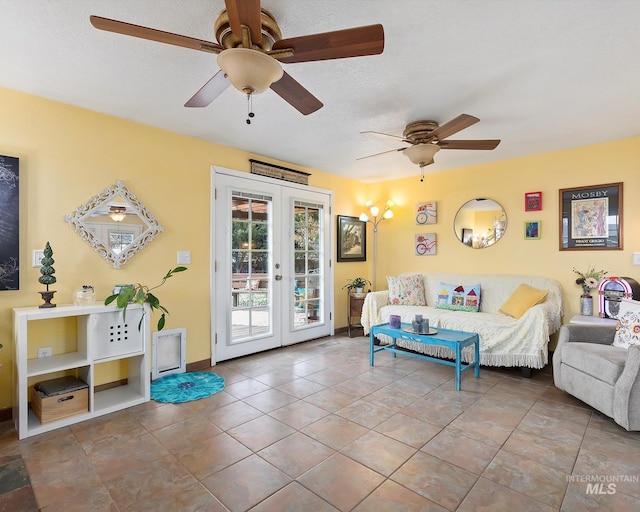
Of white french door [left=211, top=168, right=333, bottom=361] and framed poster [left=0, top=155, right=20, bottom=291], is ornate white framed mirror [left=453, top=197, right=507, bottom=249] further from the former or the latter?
framed poster [left=0, top=155, right=20, bottom=291]

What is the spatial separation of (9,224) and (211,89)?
1862 millimetres

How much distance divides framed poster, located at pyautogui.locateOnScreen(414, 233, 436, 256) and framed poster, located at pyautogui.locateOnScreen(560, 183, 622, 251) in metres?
1.54

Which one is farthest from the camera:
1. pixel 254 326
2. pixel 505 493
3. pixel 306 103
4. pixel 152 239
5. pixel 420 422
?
pixel 254 326

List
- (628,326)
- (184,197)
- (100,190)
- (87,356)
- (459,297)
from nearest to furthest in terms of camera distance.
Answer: (87,356)
(628,326)
(100,190)
(184,197)
(459,297)

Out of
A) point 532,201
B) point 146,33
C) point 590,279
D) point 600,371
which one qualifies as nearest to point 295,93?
point 146,33

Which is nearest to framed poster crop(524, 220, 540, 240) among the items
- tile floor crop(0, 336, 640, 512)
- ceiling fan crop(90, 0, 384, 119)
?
tile floor crop(0, 336, 640, 512)

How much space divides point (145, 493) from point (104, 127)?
2819 millimetres

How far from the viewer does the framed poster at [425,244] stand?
4930mm

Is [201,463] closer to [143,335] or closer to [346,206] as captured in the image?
[143,335]

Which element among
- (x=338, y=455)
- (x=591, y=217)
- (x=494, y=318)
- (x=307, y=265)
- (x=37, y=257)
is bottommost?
(x=338, y=455)

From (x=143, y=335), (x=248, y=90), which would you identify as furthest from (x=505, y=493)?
(x=143, y=335)

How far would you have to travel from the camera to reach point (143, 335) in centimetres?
282

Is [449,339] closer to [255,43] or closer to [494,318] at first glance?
[494,318]

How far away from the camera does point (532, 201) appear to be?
406 cm
